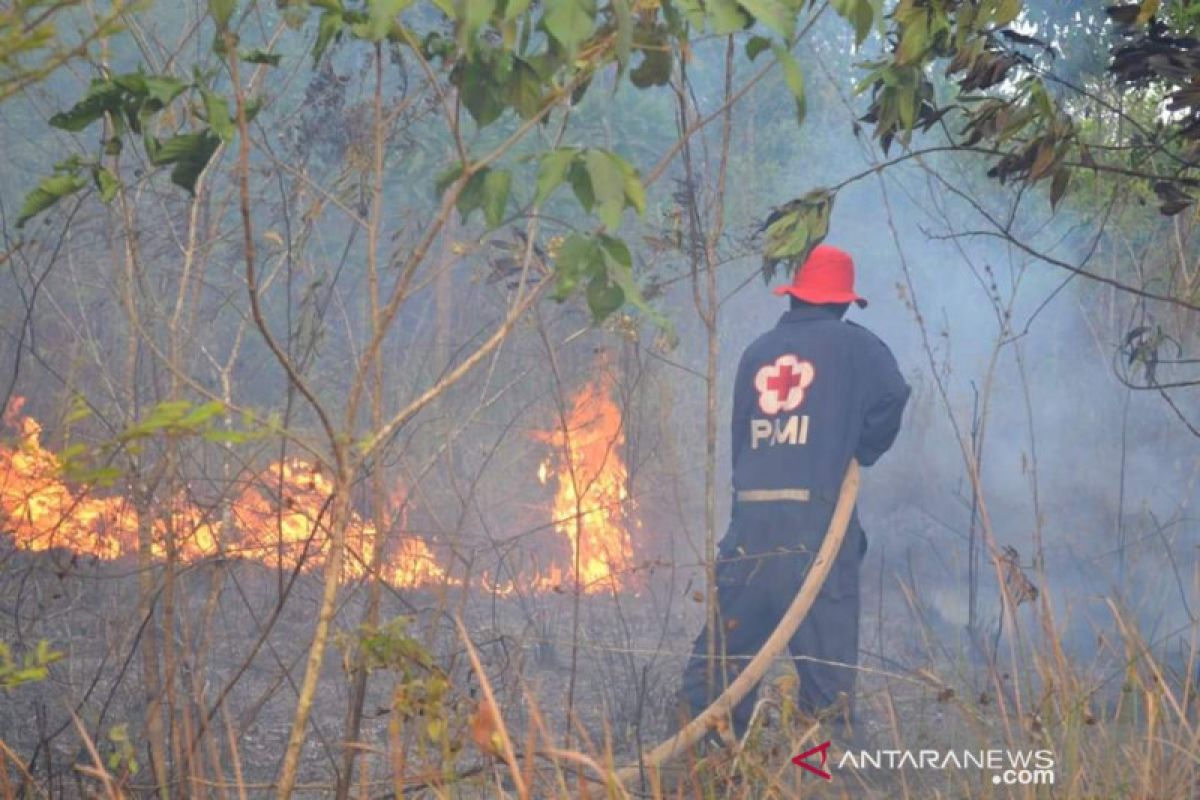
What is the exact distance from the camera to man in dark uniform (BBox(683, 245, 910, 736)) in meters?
5.76

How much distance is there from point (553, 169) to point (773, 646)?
2.56 metres

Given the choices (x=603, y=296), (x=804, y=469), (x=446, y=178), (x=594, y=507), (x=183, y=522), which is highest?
(x=594, y=507)

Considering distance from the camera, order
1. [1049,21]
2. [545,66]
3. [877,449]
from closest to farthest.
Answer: [545,66]
[877,449]
[1049,21]

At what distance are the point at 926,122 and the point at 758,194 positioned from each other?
1755 centimetres

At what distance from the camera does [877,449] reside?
592 cm

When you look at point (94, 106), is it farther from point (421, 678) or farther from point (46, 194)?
point (421, 678)

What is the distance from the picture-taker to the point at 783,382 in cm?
597

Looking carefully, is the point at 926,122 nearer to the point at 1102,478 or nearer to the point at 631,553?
the point at 631,553

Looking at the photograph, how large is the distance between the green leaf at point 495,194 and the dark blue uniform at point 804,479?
334 centimetres

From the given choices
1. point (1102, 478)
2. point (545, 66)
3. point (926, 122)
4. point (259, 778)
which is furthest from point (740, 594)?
point (1102, 478)

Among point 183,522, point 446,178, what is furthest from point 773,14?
point 183,522

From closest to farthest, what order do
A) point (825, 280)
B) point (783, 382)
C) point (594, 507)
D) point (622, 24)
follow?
1. point (622, 24)
2. point (783, 382)
3. point (825, 280)
4. point (594, 507)

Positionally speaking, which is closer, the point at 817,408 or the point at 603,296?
the point at 603,296

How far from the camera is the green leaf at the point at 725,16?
2.27 metres
